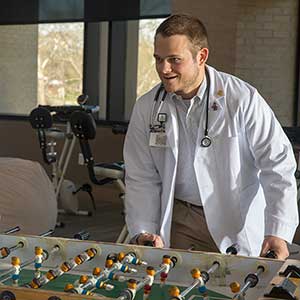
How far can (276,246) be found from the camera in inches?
94.0

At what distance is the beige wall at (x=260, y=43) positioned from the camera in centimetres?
647

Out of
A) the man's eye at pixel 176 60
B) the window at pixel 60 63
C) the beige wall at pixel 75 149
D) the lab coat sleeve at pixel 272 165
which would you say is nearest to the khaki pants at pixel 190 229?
the lab coat sleeve at pixel 272 165

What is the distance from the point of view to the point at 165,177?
2.59 meters

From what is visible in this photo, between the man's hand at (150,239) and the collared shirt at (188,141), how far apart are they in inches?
8.0

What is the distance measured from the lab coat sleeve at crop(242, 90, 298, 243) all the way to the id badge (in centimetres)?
29

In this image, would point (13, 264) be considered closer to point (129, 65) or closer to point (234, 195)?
point (234, 195)

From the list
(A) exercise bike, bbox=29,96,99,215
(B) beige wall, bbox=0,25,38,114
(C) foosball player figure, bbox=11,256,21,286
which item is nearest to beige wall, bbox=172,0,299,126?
(A) exercise bike, bbox=29,96,99,215

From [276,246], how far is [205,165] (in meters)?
0.38

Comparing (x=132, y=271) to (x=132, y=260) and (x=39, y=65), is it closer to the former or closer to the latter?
(x=132, y=260)

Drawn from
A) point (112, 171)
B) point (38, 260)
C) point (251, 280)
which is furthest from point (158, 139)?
point (112, 171)

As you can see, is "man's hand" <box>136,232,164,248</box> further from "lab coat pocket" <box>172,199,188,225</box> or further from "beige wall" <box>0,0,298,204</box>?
"beige wall" <box>0,0,298,204</box>

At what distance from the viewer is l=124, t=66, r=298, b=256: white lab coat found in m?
2.49

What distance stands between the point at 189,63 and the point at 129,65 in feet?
17.9

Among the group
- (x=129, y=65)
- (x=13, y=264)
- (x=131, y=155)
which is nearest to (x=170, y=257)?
(x=13, y=264)
